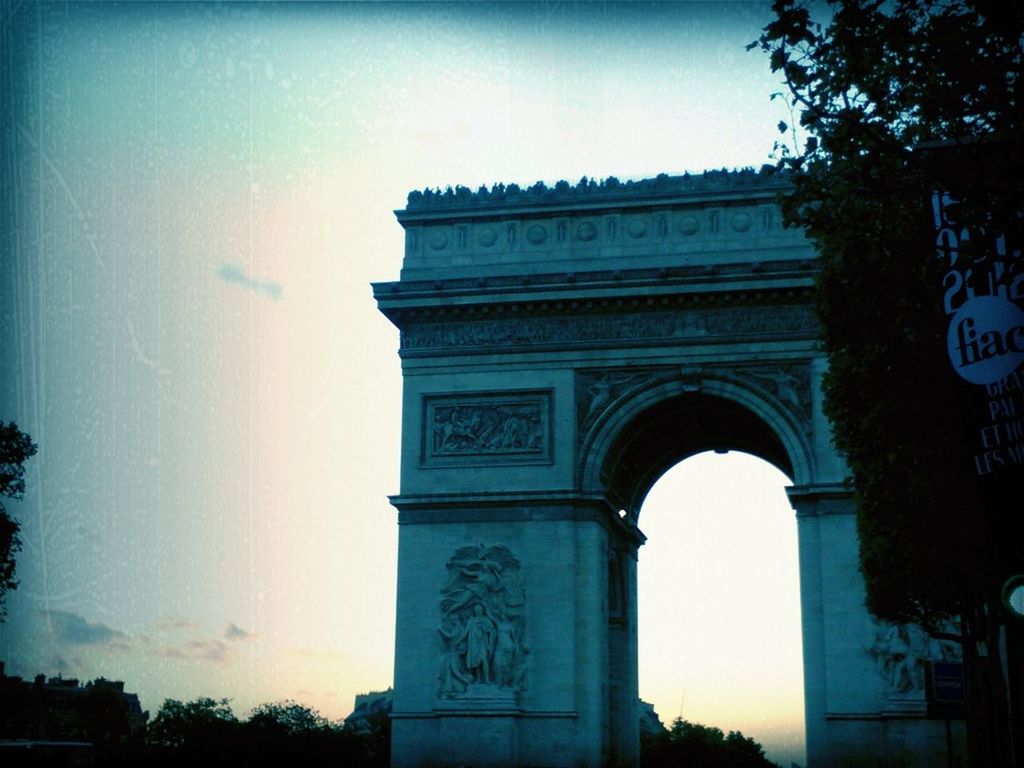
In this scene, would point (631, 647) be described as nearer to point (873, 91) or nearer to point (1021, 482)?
point (873, 91)

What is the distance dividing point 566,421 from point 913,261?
61.7ft

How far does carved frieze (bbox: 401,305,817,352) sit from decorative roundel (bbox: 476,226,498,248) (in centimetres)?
228

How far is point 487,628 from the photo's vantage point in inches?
1549

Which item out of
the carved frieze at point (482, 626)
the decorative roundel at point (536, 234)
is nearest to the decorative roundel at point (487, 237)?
the decorative roundel at point (536, 234)

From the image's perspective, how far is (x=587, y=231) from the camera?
41.9 metres

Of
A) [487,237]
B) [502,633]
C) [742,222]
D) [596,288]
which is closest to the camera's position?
[502,633]

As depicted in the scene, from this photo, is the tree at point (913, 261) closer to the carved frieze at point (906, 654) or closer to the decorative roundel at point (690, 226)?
the carved frieze at point (906, 654)

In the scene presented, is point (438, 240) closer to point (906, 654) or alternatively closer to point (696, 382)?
point (696, 382)

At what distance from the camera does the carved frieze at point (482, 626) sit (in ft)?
128

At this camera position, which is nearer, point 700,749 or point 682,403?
point 682,403

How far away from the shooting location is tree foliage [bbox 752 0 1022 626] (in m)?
16.3

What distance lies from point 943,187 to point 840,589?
75.4ft

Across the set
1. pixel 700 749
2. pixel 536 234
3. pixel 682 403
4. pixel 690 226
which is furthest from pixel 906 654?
pixel 700 749

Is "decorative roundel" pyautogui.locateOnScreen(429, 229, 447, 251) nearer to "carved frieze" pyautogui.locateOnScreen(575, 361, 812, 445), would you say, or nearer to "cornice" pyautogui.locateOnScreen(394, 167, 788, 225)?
"cornice" pyautogui.locateOnScreen(394, 167, 788, 225)
